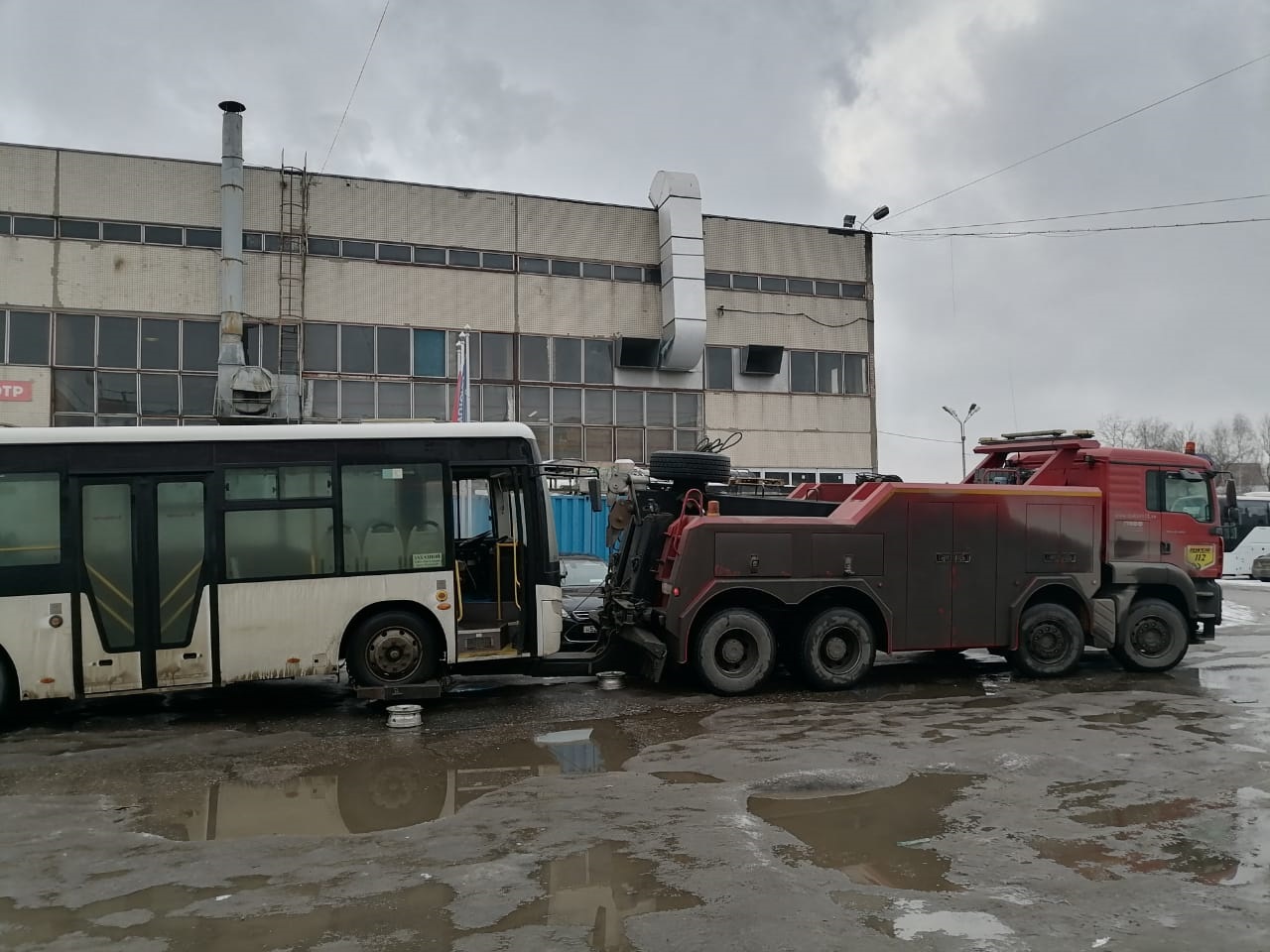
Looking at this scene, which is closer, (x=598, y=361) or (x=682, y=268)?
(x=682, y=268)

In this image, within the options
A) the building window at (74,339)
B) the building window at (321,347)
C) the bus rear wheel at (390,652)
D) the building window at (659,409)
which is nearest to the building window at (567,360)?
the building window at (659,409)

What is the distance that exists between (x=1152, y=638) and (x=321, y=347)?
66.5 feet

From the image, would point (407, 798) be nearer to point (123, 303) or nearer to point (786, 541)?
point (786, 541)

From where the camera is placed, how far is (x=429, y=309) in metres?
25.6

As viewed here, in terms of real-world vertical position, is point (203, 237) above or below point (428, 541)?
above

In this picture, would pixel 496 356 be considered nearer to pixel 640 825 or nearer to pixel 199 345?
pixel 199 345

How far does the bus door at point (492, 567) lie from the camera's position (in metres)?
10.2

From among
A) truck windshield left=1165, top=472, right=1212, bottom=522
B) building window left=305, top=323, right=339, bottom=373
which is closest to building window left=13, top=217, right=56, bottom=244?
building window left=305, top=323, right=339, bottom=373

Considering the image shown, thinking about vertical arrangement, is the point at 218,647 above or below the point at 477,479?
below

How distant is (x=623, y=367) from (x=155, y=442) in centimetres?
1891

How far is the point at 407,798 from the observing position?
22.4 ft

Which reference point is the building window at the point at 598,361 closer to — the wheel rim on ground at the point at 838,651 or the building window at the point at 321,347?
the building window at the point at 321,347

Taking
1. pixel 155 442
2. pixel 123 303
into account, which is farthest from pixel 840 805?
pixel 123 303

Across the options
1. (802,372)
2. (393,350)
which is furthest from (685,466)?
(802,372)
